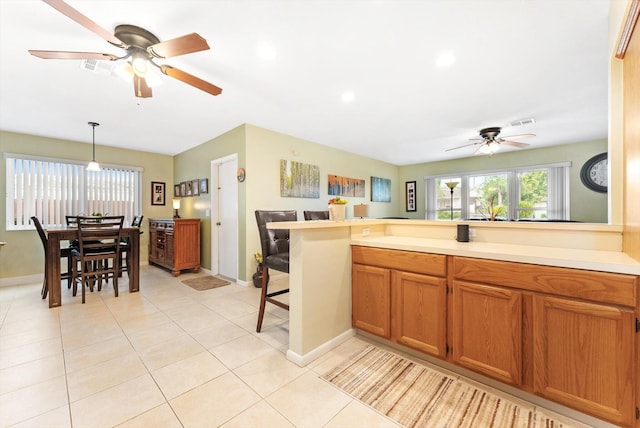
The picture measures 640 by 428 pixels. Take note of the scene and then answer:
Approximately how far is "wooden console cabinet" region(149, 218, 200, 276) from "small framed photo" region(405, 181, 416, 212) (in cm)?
560

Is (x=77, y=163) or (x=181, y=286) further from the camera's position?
(x=77, y=163)

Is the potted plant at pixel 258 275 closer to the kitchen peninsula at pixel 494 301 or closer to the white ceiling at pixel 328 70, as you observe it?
the kitchen peninsula at pixel 494 301

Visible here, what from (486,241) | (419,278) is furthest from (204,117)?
(486,241)

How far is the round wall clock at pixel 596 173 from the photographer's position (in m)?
4.87

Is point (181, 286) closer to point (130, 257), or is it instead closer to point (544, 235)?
point (130, 257)

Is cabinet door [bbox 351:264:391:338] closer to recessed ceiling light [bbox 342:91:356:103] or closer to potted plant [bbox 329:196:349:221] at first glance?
Answer: potted plant [bbox 329:196:349:221]

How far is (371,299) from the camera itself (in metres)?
2.12

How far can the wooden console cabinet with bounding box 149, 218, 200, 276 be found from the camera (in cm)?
451

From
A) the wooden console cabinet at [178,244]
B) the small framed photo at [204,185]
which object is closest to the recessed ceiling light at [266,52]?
the small framed photo at [204,185]

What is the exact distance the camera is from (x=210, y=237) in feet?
15.4

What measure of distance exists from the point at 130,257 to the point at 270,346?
283 cm

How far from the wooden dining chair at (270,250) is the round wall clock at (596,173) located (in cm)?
614

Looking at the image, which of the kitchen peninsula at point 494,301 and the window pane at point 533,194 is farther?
the window pane at point 533,194

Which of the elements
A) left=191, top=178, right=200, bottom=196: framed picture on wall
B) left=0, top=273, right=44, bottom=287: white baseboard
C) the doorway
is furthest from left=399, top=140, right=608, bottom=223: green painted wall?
left=0, top=273, right=44, bottom=287: white baseboard
